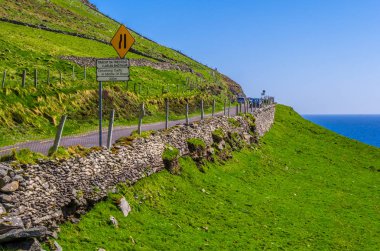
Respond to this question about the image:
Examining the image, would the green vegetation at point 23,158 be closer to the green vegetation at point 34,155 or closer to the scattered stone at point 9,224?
the green vegetation at point 34,155

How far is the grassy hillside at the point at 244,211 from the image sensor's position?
1830cm

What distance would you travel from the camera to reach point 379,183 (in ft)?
141

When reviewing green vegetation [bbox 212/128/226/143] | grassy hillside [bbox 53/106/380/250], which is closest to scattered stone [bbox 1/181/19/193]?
grassy hillside [bbox 53/106/380/250]

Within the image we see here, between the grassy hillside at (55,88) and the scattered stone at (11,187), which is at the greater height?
the grassy hillside at (55,88)

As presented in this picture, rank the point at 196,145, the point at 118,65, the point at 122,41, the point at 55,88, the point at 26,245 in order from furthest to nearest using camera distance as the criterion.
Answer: the point at 55,88
the point at 196,145
the point at 122,41
the point at 118,65
the point at 26,245

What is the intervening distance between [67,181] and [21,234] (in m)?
3.80

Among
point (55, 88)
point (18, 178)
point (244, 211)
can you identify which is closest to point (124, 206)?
point (18, 178)

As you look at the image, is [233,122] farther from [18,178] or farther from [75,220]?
[18,178]

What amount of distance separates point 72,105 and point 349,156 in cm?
A: 3690

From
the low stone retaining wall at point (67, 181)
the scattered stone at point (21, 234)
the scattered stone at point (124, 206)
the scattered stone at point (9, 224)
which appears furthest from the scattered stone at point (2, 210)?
the scattered stone at point (124, 206)

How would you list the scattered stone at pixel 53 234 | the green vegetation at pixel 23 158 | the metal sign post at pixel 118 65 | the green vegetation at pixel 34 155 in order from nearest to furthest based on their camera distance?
the scattered stone at pixel 53 234, the green vegetation at pixel 23 158, the green vegetation at pixel 34 155, the metal sign post at pixel 118 65

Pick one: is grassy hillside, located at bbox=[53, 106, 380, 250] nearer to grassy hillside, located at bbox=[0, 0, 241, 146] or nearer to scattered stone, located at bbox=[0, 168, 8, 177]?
scattered stone, located at bbox=[0, 168, 8, 177]

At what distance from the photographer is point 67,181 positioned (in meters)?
16.9

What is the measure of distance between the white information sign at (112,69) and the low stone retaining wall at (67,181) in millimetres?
3378
